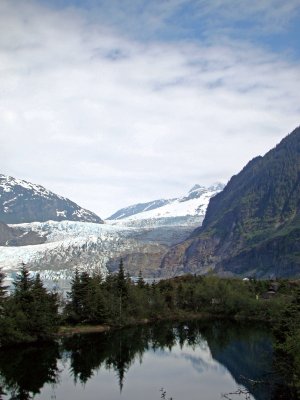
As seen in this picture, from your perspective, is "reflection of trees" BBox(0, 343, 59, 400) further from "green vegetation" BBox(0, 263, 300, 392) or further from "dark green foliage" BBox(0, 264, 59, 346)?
"green vegetation" BBox(0, 263, 300, 392)

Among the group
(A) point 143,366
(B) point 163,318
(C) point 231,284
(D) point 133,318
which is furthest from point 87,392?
(C) point 231,284

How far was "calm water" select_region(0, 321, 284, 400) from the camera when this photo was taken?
5866 cm

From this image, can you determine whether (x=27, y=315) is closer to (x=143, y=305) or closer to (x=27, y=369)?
(x=27, y=369)

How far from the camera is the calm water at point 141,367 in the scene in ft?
192

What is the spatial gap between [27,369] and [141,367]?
658 inches

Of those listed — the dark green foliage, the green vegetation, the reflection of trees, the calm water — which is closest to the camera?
the reflection of trees

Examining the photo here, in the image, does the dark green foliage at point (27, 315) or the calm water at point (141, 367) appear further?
the dark green foliage at point (27, 315)

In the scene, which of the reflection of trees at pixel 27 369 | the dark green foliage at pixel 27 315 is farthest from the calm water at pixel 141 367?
the dark green foliage at pixel 27 315

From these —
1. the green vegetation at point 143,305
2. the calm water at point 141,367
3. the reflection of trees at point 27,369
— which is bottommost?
the calm water at point 141,367

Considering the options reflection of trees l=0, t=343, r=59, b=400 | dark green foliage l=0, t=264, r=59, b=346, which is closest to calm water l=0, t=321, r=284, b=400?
reflection of trees l=0, t=343, r=59, b=400

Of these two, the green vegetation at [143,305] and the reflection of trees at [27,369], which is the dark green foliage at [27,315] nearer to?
the green vegetation at [143,305]

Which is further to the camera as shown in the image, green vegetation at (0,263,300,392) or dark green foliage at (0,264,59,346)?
dark green foliage at (0,264,59,346)

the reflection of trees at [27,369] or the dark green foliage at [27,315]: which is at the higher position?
the dark green foliage at [27,315]

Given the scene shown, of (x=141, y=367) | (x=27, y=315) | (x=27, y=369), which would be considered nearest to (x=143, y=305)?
(x=27, y=315)
